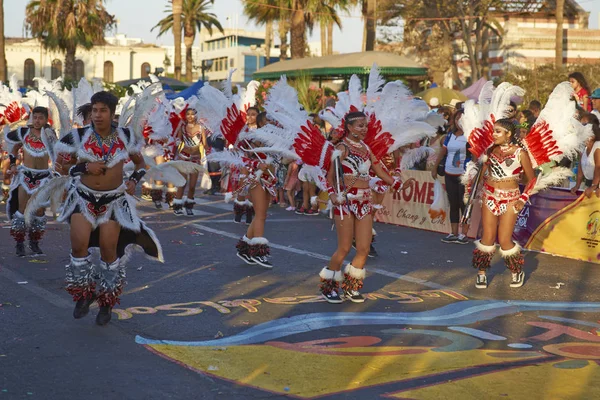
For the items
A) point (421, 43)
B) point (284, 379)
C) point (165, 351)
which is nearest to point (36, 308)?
point (165, 351)

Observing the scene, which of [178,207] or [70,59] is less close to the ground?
[70,59]

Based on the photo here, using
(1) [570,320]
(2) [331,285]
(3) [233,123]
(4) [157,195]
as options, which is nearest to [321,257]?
(3) [233,123]

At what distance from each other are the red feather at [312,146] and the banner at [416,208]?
21.3 feet

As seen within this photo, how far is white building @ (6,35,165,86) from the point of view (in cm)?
8744

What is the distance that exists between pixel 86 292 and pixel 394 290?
3344 millimetres

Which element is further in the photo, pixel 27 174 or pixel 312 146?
pixel 27 174

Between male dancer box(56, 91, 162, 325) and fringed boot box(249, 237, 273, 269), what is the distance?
3.08 m

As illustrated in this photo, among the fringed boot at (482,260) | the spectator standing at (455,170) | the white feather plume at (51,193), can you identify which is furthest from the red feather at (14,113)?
the fringed boot at (482,260)

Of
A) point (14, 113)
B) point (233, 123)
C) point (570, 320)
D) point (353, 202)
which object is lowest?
point (570, 320)

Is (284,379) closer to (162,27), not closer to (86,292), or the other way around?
(86,292)

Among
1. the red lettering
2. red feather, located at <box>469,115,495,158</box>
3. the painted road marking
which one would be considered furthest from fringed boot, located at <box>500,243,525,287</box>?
the red lettering

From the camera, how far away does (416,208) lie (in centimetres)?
1562

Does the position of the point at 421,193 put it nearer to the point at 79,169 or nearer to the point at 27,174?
the point at 27,174

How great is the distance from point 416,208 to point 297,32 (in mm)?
19573
